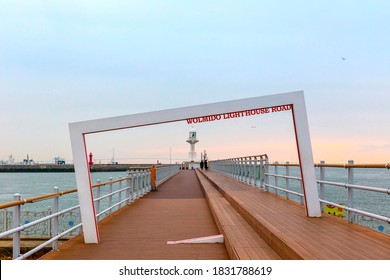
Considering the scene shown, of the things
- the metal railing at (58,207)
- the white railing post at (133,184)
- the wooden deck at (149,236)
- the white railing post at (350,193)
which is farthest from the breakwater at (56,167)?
the white railing post at (350,193)

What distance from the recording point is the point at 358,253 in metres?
4.91

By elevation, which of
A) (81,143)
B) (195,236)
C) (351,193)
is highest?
(81,143)

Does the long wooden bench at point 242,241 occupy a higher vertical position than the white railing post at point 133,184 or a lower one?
lower

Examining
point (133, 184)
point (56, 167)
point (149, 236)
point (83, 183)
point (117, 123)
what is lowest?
point (149, 236)

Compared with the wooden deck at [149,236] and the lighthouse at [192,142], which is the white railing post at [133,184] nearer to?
the wooden deck at [149,236]

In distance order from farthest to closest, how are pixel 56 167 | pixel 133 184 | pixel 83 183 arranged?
pixel 56 167, pixel 133 184, pixel 83 183

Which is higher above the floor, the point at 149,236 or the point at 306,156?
the point at 306,156

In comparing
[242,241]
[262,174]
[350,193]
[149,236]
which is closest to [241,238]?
[242,241]

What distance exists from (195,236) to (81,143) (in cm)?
264

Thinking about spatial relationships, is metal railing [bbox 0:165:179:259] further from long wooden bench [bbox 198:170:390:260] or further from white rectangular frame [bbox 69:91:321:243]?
long wooden bench [bbox 198:170:390:260]

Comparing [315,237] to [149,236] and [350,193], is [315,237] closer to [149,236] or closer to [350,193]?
[350,193]

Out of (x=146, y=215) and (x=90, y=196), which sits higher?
(x=90, y=196)
